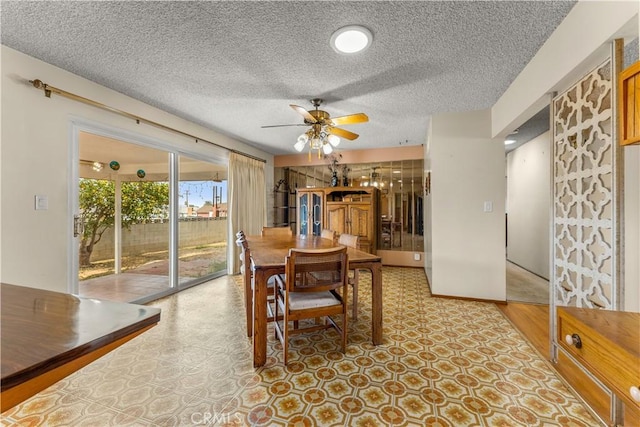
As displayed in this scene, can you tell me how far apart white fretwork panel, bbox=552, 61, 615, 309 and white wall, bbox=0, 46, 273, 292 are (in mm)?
3947

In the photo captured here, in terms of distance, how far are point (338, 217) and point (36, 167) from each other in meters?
3.99

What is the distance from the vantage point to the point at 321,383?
1.74m

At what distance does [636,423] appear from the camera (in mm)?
1223

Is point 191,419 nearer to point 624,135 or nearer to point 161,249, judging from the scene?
point 624,135

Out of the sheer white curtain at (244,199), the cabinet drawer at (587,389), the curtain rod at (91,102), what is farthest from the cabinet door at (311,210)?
the cabinet drawer at (587,389)

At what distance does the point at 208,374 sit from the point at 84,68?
8.92 ft

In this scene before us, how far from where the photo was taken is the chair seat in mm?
1952

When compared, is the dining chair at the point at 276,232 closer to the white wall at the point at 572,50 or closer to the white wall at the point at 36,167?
the white wall at the point at 36,167

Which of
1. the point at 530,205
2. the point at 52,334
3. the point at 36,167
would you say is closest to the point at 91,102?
the point at 36,167

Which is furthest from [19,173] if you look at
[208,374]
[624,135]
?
[624,135]

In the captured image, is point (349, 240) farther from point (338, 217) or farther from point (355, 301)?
point (338, 217)

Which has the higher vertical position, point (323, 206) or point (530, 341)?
point (323, 206)

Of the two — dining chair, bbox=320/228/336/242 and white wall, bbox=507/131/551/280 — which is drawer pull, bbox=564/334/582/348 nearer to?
dining chair, bbox=320/228/336/242

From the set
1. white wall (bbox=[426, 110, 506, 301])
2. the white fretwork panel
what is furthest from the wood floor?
the white fretwork panel
